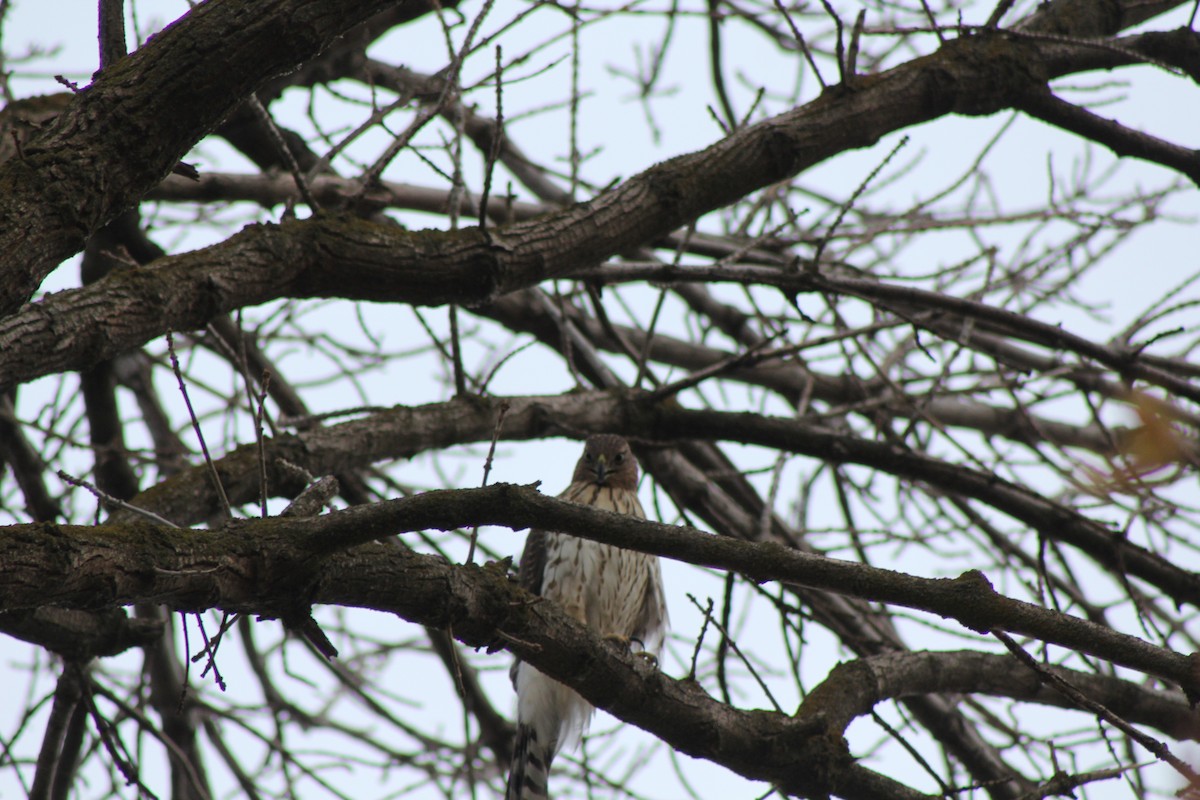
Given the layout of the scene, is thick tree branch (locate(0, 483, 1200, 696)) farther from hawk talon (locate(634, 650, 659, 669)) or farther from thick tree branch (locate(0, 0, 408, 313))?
hawk talon (locate(634, 650, 659, 669))

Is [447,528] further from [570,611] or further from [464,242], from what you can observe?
[570,611]

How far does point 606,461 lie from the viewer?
621 centimetres

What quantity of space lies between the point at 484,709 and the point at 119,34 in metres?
3.56

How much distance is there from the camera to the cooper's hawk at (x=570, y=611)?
546 centimetres

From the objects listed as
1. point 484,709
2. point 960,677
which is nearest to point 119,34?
point 960,677

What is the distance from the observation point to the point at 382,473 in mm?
5094

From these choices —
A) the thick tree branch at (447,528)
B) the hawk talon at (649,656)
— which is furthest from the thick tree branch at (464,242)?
the hawk talon at (649,656)

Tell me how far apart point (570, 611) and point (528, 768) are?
0.69 metres

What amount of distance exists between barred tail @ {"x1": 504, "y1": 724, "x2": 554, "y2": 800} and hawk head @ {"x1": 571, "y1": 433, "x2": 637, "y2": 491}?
1.33m

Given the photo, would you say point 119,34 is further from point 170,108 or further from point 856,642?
point 856,642

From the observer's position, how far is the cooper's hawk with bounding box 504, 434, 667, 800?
5.46 meters

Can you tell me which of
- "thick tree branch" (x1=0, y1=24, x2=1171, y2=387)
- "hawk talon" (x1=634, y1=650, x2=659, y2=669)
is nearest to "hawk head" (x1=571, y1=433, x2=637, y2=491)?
"hawk talon" (x1=634, y1=650, x2=659, y2=669)

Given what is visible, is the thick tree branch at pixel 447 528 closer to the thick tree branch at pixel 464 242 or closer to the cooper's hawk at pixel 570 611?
the thick tree branch at pixel 464 242

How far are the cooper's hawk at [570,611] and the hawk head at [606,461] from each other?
0.47 meters
